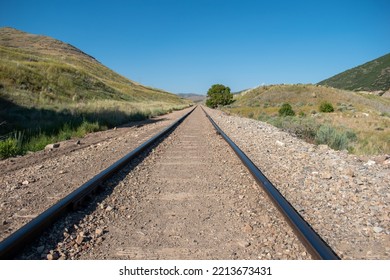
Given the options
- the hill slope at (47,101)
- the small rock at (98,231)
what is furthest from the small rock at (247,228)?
the hill slope at (47,101)

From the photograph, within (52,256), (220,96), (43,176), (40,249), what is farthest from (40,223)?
(220,96)

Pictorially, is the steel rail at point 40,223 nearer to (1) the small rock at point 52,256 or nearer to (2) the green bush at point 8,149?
(1) the small rock at point 52,256

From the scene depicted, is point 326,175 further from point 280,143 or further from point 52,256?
point 52,256

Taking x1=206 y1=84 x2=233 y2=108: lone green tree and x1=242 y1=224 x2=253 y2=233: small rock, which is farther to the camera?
x1=206 y1=84 x2=233 y2=108: lone green tree

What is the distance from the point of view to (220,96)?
78312 mm

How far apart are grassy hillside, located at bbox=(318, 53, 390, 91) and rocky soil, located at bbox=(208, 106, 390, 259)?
411 ft

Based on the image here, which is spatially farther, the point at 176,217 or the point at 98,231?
the point at 176,217

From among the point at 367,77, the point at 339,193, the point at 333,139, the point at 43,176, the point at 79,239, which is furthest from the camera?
the point at 367,77

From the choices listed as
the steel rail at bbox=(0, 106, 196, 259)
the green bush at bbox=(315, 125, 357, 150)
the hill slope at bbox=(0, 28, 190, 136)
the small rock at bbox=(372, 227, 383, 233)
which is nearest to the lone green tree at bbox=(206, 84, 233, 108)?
the hill slope at bbox=(0, 28, 190, 136)

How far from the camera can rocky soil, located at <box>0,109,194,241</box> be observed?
499cm

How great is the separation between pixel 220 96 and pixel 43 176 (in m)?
72.4

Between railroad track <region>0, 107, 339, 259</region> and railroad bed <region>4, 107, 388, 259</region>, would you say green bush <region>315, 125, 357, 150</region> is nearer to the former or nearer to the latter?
railroad bed <region>4, 107, 388, 259</region>

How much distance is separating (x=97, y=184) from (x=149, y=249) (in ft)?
8.15
